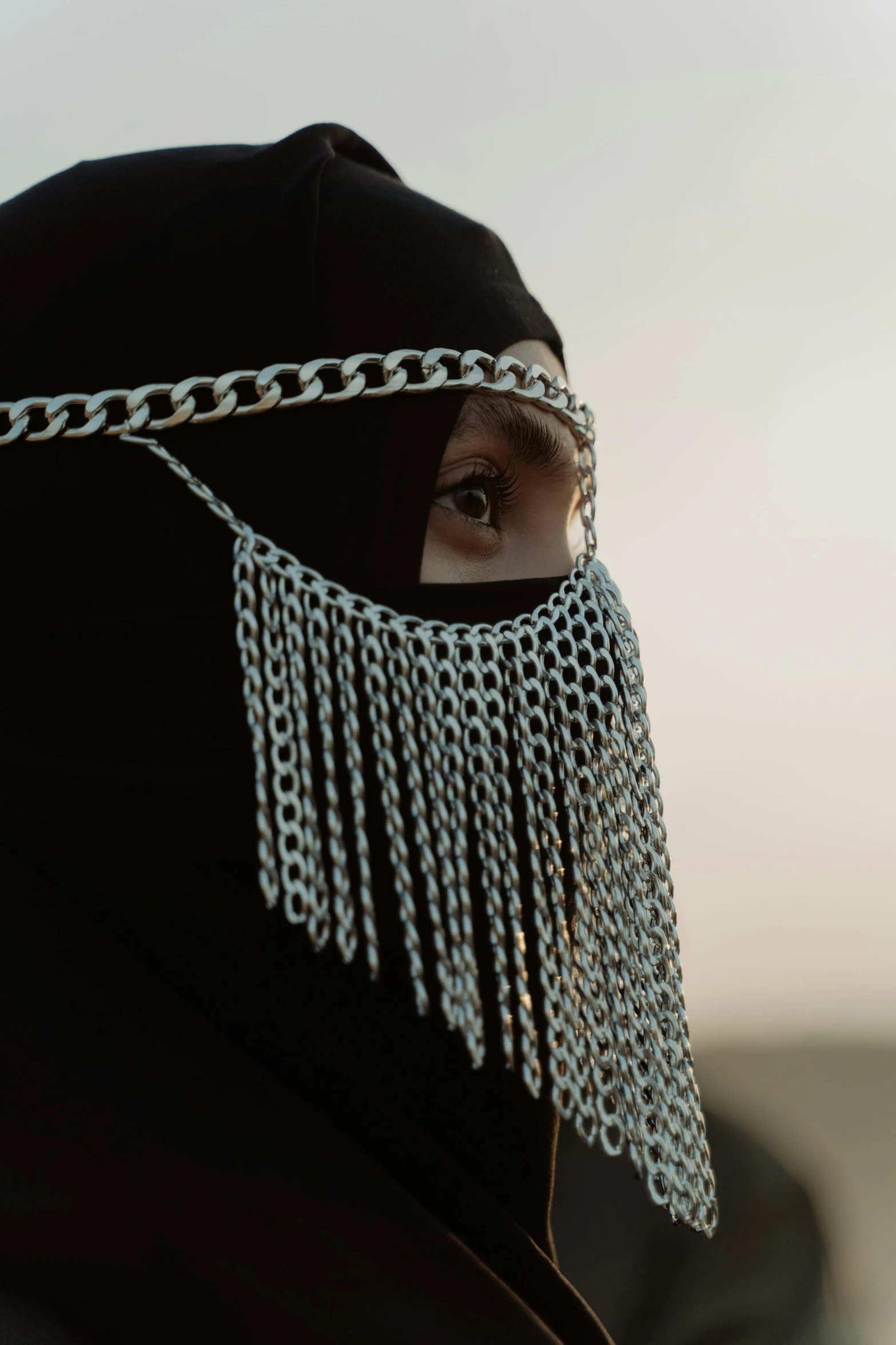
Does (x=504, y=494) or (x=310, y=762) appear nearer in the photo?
(x=310, y=762)

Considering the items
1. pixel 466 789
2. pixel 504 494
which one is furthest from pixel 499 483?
pixel 466 789

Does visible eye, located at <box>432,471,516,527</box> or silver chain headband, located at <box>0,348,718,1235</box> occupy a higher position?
visible eye, located at <box>432,471,516,527</box>

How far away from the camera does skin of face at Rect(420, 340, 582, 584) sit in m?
1.26

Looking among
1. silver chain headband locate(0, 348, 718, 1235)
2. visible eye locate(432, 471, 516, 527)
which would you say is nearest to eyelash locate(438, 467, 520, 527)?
visible eye locate(432, 471, 516, 527)

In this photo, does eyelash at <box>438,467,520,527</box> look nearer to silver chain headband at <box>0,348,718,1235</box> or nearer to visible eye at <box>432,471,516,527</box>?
visible eye at <box>432,471,516,527</box>

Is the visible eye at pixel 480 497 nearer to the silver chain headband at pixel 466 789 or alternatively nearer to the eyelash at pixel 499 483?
the eyelash at pixel 499 483

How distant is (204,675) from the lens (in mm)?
1160

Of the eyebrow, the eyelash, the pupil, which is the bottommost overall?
the pupil

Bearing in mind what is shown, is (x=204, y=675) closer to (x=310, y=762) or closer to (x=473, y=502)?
(x=310, y=762)

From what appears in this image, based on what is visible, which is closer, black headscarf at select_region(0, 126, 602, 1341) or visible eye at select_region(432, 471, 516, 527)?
black headscarf at select_region(0, 126, 602, 1341)

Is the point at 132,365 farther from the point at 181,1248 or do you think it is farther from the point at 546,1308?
the point at 546,1308

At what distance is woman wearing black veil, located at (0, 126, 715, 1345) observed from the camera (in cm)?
107

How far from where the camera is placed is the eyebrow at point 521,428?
1.28 metres

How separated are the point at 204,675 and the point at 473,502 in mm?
426
